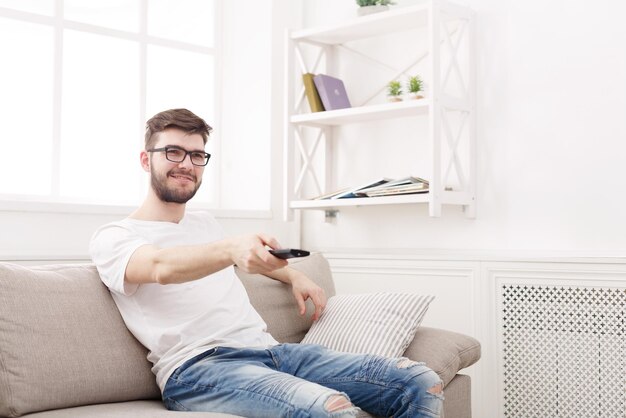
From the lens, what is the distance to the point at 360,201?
10.7ft

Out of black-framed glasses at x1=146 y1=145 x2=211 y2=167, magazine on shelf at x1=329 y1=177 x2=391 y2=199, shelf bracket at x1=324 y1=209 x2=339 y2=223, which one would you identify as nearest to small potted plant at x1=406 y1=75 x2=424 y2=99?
magazine on shelf at x1=329 y1=177 x2=391 y2=199

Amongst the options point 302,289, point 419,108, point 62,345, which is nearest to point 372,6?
point 419,108

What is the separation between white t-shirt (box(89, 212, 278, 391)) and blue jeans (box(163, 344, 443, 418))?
0.07 metres

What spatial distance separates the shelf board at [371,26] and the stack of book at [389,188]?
0.67 m

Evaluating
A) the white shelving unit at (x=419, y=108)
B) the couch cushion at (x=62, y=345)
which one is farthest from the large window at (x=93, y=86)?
the couch cushion at (x=62, y=345)

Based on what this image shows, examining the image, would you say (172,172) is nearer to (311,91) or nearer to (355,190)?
(355,190)

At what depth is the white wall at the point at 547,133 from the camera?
2.88 meters

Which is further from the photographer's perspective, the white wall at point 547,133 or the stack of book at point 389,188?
the stack of book at point 389,188

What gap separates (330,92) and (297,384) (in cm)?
189

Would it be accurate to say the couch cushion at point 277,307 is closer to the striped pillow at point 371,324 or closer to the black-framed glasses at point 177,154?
the striped pillow at point 371,324

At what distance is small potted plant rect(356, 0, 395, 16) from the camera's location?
340 centimetres

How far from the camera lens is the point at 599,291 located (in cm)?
280

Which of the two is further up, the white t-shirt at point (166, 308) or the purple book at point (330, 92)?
the purple book at point (330, 92)

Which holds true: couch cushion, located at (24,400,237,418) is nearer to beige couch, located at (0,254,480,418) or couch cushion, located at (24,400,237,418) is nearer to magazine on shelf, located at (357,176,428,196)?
beige couch, located at (0,254,480,418)
